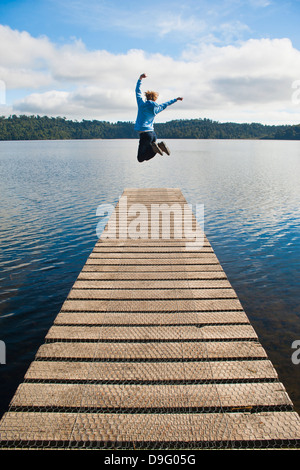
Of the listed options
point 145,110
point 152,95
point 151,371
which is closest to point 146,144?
point 145,110

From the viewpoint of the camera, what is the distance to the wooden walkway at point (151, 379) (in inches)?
125

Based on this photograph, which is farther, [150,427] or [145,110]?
[145,110]

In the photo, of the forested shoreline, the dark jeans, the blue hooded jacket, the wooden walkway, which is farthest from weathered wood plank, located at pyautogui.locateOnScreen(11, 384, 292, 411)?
the forested shoreline

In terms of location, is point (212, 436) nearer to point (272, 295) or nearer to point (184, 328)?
point (184, 328)

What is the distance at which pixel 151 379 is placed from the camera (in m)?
3.87

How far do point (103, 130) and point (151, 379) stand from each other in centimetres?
20372

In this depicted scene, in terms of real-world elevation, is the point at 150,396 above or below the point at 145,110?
below

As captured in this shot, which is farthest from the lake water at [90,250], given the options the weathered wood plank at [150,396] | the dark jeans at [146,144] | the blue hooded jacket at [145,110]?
the blue hooded jacket at [145,110]

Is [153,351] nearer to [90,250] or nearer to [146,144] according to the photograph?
[146,144]

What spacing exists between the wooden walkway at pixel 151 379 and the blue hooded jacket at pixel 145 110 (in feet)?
14.4

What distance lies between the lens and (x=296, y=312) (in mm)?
7895

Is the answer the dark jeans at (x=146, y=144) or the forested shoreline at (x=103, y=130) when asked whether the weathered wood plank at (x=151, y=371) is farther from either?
the forested shoreline at (x=103, y=130)

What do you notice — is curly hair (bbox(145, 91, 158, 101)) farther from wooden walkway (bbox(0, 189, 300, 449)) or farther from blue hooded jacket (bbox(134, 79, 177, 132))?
wooden walkway (bbox(0, 189, 300, 449))
